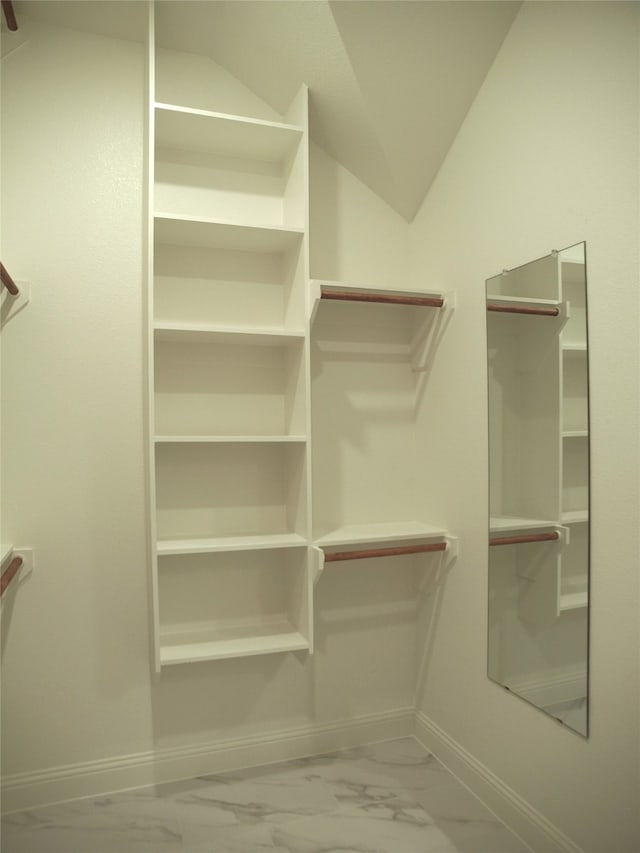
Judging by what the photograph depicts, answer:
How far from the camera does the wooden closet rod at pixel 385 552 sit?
6.31 ft

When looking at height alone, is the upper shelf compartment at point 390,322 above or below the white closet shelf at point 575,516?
above

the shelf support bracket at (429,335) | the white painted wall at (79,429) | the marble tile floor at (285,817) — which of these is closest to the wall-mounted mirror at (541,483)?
the shelf support bracket at (429,335)

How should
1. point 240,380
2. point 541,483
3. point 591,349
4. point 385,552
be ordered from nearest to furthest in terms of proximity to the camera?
Answer: point 591,349
point 541,483
point 385,552
point 240,380

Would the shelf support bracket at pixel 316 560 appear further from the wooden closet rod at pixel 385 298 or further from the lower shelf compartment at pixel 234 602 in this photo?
the wooden closet rod at pixel 385 298

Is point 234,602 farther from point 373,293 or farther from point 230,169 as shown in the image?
point 230,169

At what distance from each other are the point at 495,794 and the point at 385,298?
67.9 inches

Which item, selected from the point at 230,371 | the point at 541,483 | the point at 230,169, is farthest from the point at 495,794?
the point at 230,169

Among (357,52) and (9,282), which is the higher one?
(357,52)

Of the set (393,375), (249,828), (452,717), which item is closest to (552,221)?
(393,375)

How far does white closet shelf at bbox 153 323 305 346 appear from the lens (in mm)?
1802

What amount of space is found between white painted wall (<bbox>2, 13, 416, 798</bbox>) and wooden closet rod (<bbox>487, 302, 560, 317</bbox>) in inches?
49.0

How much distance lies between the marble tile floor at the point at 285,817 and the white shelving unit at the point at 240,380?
52cm

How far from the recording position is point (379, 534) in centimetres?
206

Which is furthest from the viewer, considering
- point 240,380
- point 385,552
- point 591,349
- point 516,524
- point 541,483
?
point 240,380
